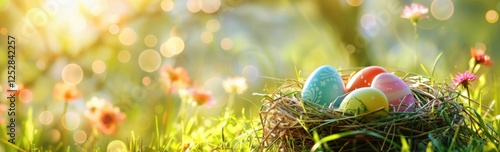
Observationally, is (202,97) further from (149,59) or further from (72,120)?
(149,59)

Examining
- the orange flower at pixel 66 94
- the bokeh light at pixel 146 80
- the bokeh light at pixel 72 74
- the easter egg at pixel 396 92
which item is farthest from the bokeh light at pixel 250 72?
the easter egg at pixel 396 92

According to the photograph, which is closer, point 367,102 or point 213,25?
point 367,102

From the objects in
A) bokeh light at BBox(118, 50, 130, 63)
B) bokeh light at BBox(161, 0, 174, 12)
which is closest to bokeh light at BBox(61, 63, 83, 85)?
bokeh light at BBox(118, 50, 130, 63)

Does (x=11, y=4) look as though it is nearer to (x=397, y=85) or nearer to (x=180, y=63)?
(x=180, y=63)

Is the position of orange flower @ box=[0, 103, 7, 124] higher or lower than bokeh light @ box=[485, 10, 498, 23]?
lower

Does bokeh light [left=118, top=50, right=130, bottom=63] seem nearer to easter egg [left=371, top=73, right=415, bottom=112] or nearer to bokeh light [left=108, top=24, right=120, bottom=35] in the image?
bokeh light [left=108, top=24, right=120, bottom=35]

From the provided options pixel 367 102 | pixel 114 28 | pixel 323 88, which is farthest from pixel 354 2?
pixel 367 102

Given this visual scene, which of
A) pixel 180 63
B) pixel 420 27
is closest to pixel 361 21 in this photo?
pixel 420 27
